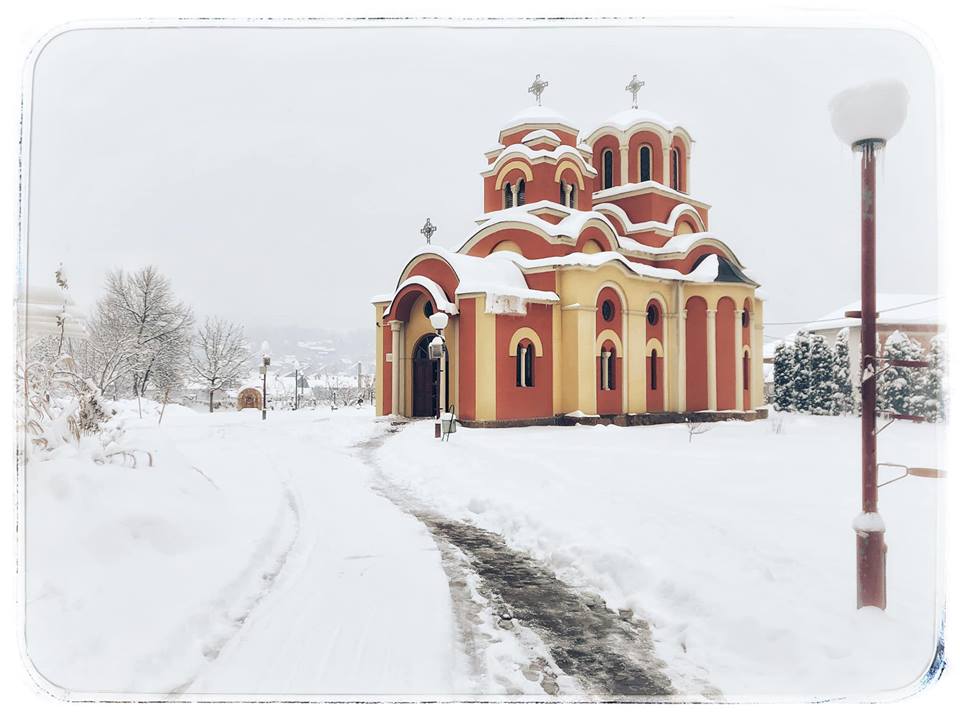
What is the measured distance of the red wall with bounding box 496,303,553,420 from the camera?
12334 millimetres

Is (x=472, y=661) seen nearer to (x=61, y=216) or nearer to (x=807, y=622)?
(x=807, y=622)

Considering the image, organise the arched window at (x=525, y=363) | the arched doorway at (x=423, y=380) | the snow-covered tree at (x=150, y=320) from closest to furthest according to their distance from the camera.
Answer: the snow-covered tree at (x=150, y=320) → the arched window at (x=525, y=363) → the arched doorway at (x=423, y=380)

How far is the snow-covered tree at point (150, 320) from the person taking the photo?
348 centimetres

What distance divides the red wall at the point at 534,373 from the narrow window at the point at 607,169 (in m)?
4.54

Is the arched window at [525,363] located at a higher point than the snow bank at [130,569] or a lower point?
higher

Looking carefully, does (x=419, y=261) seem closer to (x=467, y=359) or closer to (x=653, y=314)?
(x=467, y=359)

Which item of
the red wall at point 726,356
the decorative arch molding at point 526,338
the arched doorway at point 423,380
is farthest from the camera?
the arched doorway at point 423,380

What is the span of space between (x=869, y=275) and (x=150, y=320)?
380 cm

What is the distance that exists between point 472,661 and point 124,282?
2687 millimetres

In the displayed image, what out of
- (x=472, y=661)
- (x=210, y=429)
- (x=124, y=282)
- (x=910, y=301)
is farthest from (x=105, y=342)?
(x=910, y=301)

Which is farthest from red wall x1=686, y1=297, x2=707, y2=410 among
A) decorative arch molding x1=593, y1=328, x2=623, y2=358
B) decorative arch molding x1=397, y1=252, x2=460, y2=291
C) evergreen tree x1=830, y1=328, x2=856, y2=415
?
evergreen tree x1=830, y1=328, x2=856, y2=415

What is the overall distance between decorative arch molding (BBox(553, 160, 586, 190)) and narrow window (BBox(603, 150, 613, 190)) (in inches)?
43.8

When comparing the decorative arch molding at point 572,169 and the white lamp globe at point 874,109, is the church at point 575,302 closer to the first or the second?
the decorative arch molding at point 572,169

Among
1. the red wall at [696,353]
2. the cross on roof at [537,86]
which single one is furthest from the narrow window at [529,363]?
the cross on roof at [537,86]
